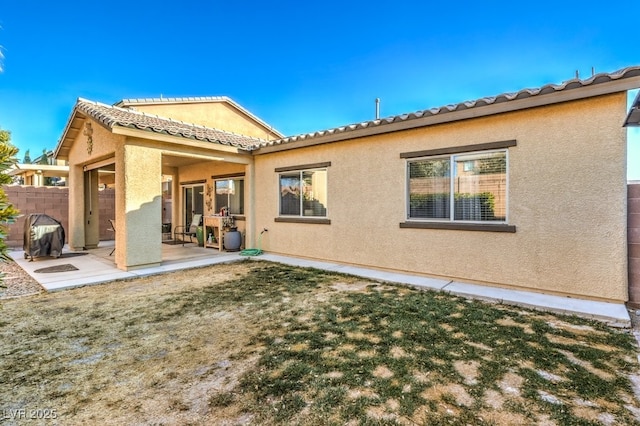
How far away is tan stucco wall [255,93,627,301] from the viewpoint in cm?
505

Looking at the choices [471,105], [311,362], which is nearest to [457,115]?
[471,105]

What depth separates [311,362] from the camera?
3293 mm

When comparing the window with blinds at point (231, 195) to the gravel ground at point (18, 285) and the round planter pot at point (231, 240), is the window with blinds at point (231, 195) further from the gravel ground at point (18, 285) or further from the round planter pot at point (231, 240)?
the gravel ground at point (18, 285)

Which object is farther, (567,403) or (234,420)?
(567,403)

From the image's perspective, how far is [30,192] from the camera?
12039mm

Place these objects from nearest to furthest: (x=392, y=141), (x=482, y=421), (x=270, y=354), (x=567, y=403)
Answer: (x=482, y=421), (x=567, y=403), (x=270, y=354), (x=392, y=141)

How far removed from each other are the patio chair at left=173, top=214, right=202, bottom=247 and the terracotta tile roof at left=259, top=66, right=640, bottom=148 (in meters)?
6.17

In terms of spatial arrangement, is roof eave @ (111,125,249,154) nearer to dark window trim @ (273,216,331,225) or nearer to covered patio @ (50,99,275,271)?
covered patio @ (50,99,275,271)

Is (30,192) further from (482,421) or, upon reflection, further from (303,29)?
(482,421)

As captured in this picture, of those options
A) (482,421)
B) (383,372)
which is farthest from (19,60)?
(482,421)

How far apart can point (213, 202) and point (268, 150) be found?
384 cm

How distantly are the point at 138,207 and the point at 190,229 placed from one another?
5497 mm

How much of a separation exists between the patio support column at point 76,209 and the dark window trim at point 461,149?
11.1 meters

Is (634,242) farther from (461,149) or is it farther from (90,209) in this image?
(90,209)
